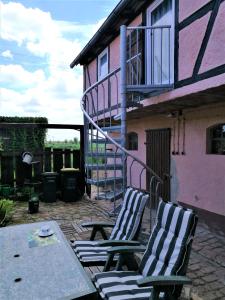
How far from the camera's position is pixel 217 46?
4488 millimetres

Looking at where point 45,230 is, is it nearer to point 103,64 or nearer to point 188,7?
point 188,7

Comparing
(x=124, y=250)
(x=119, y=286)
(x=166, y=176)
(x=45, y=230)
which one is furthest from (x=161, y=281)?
(x=166, y=176)

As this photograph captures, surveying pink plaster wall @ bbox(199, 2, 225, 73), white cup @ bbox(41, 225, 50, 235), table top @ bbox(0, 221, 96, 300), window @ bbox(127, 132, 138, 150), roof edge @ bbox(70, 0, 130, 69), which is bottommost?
table top @ bbox(0, 221, 96, 300)

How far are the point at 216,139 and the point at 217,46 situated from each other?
1798 mm

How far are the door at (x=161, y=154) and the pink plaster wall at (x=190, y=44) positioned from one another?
1789mm

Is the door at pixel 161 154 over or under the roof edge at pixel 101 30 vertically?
under

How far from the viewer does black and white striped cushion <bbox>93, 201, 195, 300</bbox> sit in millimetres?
2480

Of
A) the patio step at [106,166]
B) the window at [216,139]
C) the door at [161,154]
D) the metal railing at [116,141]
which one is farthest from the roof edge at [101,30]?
the patio step at [106,166]

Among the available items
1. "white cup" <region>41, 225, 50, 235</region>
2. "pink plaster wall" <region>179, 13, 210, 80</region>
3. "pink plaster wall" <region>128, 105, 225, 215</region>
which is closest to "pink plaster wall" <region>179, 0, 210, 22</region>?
"pink plaster wall" <region>179, 13, 210, 80</region>

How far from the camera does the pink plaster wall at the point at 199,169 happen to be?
17.6ft

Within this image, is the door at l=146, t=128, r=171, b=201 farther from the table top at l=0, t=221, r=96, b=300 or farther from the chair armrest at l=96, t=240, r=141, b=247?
the table top at l=0, t=221, r=96, b=300

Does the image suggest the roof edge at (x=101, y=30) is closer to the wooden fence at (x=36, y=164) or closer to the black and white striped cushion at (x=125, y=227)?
the wooden fence at (x=36, y=164)

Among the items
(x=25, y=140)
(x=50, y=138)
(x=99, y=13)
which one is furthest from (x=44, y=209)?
(x=99, y=13)

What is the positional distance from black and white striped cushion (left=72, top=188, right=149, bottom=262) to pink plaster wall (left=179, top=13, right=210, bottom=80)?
102 inches
